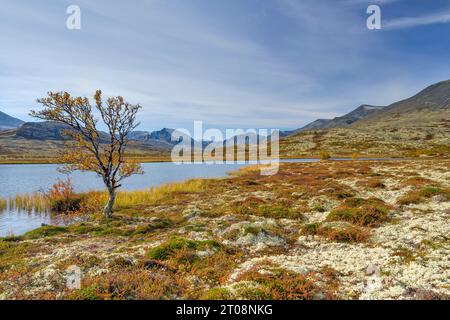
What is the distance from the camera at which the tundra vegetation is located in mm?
9039

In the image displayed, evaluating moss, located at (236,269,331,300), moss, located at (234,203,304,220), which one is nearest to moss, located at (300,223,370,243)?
moss, located at (234,203,304,220)

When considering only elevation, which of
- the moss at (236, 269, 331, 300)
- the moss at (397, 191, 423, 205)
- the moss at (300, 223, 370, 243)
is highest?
the moss at (397, 191, 423, 205)

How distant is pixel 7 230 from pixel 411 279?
94.0 ft

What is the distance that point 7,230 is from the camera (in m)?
23.0

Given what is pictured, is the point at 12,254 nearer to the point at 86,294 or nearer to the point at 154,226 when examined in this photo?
the point at 154,226

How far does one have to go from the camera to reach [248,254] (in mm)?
13742

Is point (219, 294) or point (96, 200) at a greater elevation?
point (219, 294)

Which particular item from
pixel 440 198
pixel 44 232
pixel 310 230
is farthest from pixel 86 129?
pixel 440 198

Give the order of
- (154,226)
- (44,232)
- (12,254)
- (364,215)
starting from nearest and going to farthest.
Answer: (12,254) < (364,215) < (44,232) < (154,226)

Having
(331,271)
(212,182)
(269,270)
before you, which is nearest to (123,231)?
(269,270)

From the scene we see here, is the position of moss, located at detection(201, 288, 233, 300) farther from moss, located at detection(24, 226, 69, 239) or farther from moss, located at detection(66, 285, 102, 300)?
moss, located at detection(24, 226, 69, 239)

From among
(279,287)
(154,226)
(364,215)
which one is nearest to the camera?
(279,287)
